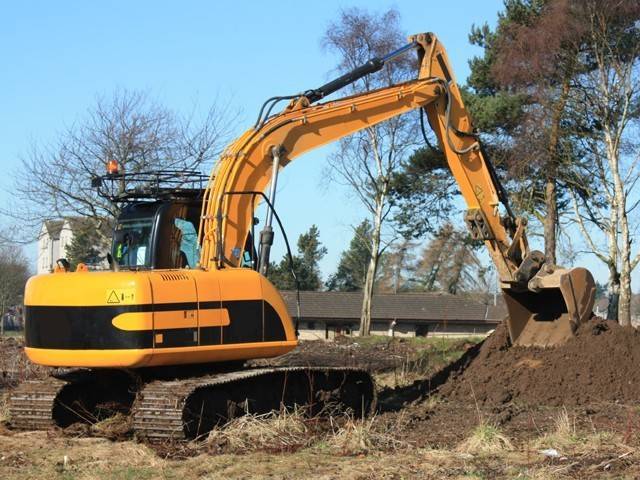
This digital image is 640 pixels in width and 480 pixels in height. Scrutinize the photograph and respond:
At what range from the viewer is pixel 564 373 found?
12.4m

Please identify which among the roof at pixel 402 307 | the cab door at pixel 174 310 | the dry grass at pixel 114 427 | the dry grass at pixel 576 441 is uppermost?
the roof at pixel 402 307

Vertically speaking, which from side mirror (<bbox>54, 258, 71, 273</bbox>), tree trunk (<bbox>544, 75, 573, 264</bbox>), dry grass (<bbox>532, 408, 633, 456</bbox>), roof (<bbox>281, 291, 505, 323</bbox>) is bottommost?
dry grass (<bbox>532, 408, 633, 456</bbox>)

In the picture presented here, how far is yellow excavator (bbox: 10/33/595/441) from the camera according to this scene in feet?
31.8

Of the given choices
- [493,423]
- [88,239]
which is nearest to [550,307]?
[493,423]

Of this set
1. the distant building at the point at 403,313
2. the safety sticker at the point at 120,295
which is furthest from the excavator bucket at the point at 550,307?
the distant building at the point at 403,313

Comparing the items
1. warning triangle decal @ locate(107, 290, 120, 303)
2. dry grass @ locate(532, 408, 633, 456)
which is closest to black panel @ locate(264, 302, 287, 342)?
warning triangle decal @ locate(107, 290, 120, 303)

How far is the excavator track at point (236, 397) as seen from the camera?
9414 mm

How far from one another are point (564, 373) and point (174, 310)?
5299 millimetres

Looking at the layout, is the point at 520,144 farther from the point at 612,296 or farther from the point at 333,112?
the point at 333,112

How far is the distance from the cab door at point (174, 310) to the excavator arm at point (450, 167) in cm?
74

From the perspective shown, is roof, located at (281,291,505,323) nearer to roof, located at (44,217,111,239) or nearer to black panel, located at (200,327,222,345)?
roof, located at (44,217,111,239)

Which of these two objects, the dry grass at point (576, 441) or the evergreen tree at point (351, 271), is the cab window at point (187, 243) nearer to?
the dry grass at point (576, 441)

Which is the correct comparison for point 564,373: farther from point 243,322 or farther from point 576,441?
point 243,322

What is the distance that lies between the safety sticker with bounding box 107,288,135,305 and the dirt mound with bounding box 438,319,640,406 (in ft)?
15.5
